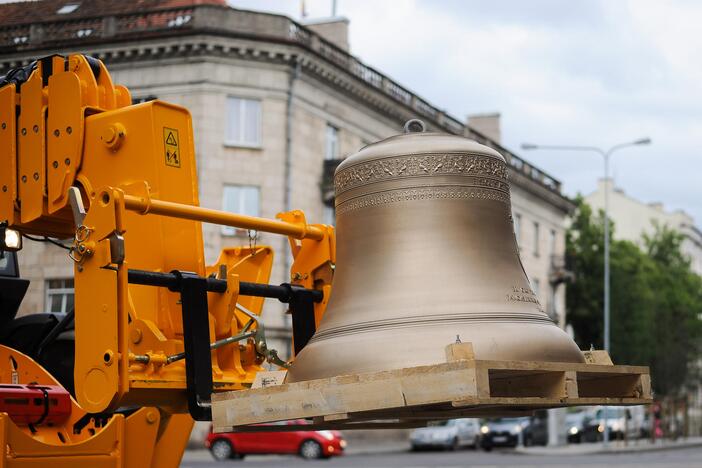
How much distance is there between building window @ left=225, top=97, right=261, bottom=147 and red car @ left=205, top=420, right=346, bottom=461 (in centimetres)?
1029

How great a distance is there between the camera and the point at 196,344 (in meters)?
6.80

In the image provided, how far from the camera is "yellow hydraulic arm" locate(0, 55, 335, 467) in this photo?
6762 millimetres

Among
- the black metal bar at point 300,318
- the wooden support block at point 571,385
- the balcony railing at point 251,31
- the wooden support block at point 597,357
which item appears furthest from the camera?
the balcony railing at point 251,31

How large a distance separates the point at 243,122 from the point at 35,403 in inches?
1398

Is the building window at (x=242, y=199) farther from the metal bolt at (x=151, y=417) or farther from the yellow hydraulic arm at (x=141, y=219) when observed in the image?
the metal bolt at (x=151, y=417)

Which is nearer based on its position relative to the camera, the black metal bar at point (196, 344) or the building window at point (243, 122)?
the black metal bar at point (196, 344)

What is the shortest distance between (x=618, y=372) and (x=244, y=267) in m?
2.81

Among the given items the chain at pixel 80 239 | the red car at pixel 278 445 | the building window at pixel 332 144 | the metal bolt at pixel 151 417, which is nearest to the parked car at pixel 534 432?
the building window at pixel 332 144

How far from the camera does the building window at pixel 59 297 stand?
7.82m

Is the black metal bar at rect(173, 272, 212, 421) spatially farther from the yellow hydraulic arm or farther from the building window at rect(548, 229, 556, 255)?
the building window at rect(548, 229, 556, 255)

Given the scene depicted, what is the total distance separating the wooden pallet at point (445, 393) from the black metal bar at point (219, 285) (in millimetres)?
838

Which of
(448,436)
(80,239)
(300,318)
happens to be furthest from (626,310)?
(80,239)

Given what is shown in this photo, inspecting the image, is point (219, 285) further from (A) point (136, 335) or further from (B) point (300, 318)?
(B) point (300, 318)

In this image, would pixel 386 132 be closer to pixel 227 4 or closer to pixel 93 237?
pixel 227 4
